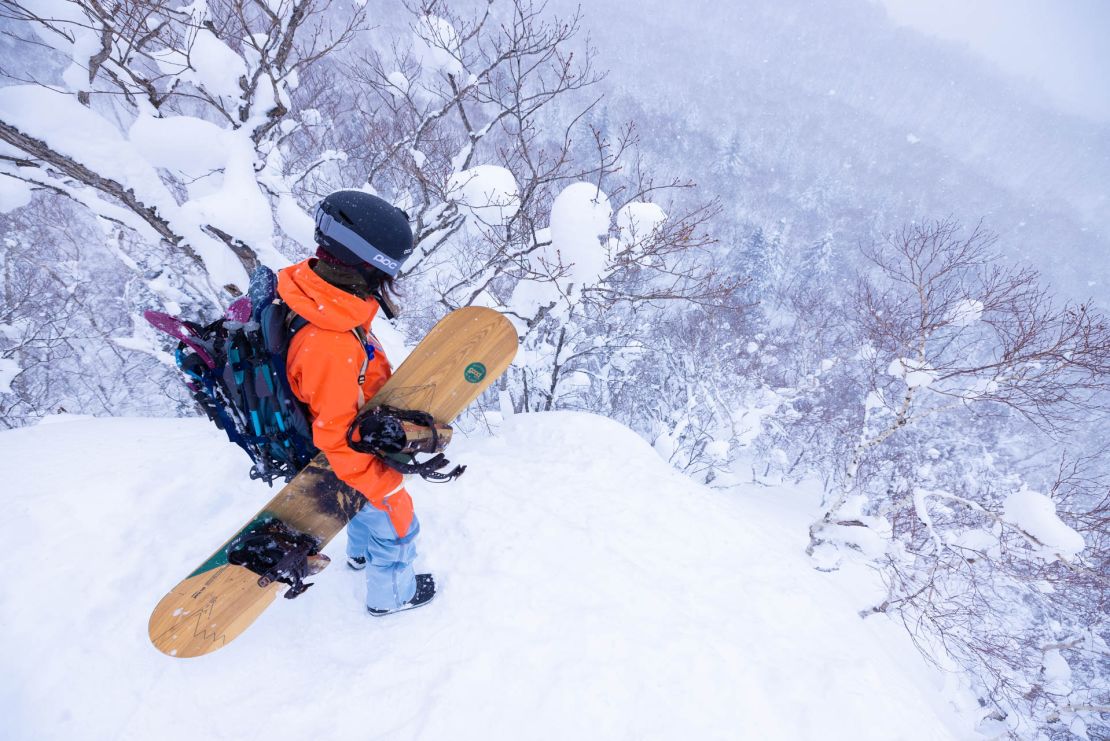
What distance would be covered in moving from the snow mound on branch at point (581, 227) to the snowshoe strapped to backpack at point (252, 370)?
3009 millimetres

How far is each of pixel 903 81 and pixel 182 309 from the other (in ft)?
628

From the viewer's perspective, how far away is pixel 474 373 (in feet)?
9.27

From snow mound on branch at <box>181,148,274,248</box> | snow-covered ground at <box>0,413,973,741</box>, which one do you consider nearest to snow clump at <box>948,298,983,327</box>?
snow-covered ground at <box>0,413,973,741</box>

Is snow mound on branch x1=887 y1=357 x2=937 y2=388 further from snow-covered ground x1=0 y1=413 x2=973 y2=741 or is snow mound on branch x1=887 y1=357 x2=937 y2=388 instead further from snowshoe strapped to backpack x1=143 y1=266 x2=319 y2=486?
snowshoe strapped to backpack x1=143 y1=266 x2=319 y2=486

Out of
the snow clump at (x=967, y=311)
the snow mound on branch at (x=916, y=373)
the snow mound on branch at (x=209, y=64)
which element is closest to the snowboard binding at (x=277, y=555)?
the snow mound on branch at (x=209, y=64)

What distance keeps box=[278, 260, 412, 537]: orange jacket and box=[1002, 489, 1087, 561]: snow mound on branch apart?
7.77m

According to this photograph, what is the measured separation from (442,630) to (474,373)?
164cm

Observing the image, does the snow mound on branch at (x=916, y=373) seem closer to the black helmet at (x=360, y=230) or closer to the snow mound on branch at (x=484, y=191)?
the snow mound on branch at (x=484, y=191)

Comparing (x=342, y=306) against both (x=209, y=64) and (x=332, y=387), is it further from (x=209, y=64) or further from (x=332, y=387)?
(x=209, y=64)

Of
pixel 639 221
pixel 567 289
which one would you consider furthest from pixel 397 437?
pixel 639 221

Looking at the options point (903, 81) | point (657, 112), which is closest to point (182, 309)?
point (657, 112)

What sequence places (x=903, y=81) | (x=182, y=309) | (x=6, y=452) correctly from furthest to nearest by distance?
(x=903, y=81) → (x=182, y=309) → (x=6, y=452)

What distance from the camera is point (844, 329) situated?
86.3ft

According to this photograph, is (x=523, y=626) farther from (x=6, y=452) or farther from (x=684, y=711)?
(x=6, y=452)
